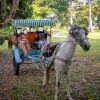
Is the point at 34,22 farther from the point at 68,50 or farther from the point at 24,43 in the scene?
the point at 68,50

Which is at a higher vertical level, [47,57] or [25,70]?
[47,57]

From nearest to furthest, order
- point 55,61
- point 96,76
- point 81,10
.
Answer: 1. point 55,61
2. point 96,76
3. point 81,10

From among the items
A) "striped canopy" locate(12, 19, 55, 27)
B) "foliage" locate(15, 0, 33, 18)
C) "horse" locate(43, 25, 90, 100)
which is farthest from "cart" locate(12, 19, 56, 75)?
"foliage" locate(15, 0, 33, 18)

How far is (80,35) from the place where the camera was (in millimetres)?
8914

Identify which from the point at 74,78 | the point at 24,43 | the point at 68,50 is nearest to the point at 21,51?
the point at 24,43

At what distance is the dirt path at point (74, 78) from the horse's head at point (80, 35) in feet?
5.16

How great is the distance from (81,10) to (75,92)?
206ft

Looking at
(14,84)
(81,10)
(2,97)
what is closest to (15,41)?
(14,84)

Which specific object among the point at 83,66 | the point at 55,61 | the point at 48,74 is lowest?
the point at 83,66

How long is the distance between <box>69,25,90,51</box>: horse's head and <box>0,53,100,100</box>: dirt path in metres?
1.57

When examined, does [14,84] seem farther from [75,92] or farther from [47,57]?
[75,92]

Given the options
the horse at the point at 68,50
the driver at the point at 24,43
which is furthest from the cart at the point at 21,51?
the horse at the point at 68,50

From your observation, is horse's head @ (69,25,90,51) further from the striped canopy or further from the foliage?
the foliage

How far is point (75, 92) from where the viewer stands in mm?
10383
